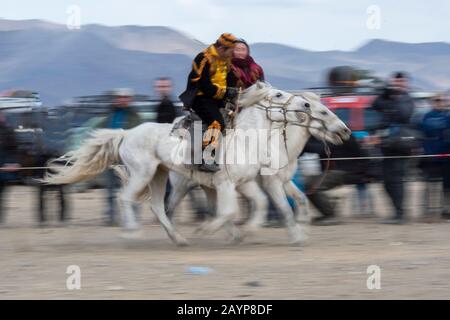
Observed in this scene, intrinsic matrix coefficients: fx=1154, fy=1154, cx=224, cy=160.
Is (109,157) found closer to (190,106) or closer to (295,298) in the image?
(190,106)

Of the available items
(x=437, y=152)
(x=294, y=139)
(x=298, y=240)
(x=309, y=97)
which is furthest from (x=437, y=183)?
(x=298, y=240)

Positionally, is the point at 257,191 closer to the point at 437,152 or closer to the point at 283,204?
the point at 283,204

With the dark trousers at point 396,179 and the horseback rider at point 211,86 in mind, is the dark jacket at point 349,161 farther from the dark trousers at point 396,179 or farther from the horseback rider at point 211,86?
the horseback rider at point 211,86

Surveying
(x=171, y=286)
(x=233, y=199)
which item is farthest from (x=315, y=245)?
(x=171, y=286)

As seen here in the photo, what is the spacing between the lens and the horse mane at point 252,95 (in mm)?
12641

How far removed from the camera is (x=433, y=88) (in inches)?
990

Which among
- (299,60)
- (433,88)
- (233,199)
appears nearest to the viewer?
(233,199)

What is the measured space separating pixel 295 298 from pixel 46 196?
713 cm

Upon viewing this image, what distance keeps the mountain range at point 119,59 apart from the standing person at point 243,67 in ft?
36.1

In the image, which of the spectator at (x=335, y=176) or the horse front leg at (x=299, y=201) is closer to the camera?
the horse front leg at (x=299, y=201)

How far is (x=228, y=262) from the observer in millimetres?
11352

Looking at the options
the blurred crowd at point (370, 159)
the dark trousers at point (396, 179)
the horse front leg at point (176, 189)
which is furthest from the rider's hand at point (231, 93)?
the dark trousers at point (396, 179)

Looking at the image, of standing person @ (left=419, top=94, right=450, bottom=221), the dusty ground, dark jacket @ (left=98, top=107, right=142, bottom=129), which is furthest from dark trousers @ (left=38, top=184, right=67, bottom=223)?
standing person @ (left=419, top=94, right=450, bottom=221)

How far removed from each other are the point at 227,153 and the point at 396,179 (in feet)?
11.1
